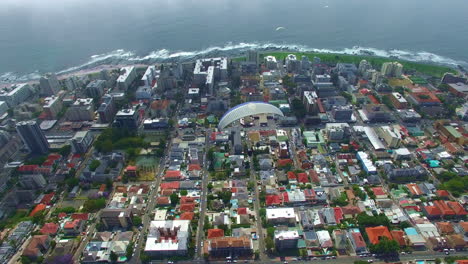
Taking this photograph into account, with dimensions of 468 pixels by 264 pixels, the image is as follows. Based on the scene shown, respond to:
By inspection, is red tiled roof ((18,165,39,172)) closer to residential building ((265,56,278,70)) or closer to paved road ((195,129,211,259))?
paved road ((195,129,211,259))

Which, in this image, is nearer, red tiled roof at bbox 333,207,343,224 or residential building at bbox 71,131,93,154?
red tiled roof at bbox 333,207,343,224

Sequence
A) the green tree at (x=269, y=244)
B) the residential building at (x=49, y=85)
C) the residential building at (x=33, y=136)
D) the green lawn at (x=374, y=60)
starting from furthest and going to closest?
the green lawn at (x=374, y=60)
the residential building at (x=49, y=85)
the residential building at (x=33, y=136)
the green tree at (x=269, y=244)

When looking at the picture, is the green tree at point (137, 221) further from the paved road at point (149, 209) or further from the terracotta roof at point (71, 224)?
the terracotta roof at point (71, 224)

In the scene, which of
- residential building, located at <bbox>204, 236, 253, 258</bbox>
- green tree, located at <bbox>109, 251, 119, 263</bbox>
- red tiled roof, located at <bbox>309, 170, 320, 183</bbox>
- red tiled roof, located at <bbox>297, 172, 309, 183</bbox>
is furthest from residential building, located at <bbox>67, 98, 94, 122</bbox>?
red tiled roof, located at <bbox>309, 170, 320, 183</bbox>

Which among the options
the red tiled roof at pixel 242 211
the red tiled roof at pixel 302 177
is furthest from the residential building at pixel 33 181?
the red tiled roof at pixel 302 177

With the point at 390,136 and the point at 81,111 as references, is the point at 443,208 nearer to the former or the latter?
the point at 390,136

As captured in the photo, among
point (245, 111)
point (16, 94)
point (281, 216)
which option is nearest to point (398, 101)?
point (245, 111)
